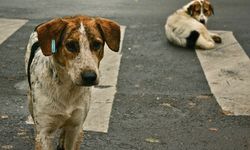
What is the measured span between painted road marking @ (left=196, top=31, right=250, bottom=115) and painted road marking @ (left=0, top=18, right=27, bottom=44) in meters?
3.52

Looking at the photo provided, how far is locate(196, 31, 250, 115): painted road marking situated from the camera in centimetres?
791

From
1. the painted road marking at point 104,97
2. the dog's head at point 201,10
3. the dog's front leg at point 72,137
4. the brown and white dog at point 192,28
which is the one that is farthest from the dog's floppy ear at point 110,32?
the dog's head at point 201,10

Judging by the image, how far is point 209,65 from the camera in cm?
970

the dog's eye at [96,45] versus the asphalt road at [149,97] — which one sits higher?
the dog's eye at [96,45]

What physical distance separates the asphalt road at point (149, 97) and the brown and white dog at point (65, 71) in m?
1.06

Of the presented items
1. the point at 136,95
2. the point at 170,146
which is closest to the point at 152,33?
the point at 136,95

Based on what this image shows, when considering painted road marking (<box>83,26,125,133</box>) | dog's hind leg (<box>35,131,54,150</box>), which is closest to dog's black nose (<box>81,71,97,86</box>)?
dog's hind leg (<box>35,131,54,150</box>)

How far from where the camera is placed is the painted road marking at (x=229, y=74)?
312 inches

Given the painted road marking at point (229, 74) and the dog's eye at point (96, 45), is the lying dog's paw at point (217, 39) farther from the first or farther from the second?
the dog's eye at point (96, 45)

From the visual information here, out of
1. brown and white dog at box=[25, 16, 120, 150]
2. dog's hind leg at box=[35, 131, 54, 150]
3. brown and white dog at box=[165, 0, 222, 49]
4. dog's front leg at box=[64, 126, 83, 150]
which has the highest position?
brown and white dog at box=[25, 16, 120, 150]

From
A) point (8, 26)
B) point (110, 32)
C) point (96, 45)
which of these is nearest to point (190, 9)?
point (8, 26)

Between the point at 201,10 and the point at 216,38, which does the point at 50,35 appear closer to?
the point at 216,38

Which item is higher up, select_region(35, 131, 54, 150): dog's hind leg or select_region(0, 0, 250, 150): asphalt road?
select_region(35, 131, 54, 150): dog's hind leg

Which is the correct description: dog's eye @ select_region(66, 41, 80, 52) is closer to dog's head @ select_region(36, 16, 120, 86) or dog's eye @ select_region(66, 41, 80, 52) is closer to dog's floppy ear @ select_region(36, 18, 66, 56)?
dog's head @ select_region(36, 16, 120, 86)
